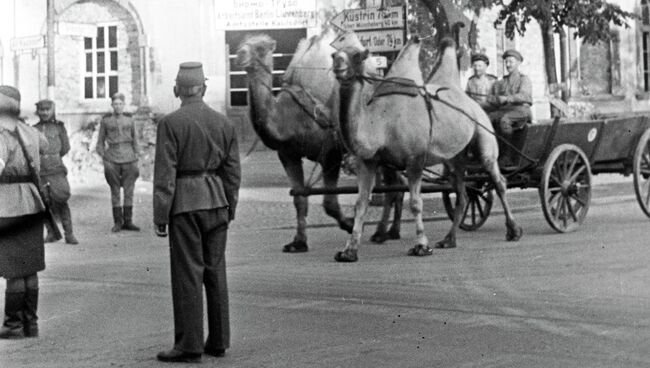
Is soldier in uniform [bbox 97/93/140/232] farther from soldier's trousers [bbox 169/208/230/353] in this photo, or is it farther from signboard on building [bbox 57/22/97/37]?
soldier's trousers [bbox 169/208/230/353]

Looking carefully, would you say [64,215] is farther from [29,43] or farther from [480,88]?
[29,43]

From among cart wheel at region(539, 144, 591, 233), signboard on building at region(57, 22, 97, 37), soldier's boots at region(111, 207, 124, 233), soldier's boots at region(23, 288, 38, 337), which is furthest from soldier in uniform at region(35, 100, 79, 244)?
soldier's boots at region(23, 288, 38, 337)

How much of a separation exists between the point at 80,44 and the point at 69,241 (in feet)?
37.4

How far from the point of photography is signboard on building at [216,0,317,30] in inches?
995

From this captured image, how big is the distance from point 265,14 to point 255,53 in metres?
12.0

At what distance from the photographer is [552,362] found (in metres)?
7.43

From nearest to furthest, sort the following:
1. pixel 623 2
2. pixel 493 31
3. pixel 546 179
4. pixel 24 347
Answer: pixel 24 347 → pixel 546 179 → pixel 493 31 → pixel 623 2

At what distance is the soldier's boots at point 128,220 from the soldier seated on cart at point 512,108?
5.49m

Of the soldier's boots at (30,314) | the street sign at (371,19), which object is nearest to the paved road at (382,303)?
the soldier's boots at (30,314)

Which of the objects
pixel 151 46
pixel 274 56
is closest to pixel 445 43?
pixel 274 56

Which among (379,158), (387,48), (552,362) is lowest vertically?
(552,362)

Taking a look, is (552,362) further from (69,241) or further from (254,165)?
(254,165)

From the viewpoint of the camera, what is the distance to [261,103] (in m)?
13.4

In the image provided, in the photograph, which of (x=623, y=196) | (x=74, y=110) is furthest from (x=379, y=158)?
(x=74, y=110)
